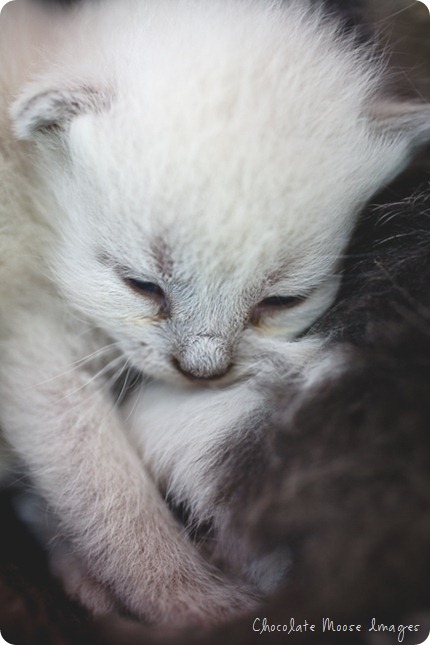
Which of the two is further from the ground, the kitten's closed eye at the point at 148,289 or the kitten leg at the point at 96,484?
the kitten's closed eye at the point at 148,289

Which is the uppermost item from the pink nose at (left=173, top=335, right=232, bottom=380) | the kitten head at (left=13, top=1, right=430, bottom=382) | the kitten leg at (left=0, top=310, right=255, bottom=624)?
the kitten head at (left=13, top=1, right=430, bottom=382)

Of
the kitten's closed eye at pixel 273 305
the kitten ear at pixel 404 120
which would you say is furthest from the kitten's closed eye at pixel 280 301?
the kitten ear at pixel 404 120

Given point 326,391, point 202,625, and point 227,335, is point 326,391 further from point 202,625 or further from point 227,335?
point 202,625

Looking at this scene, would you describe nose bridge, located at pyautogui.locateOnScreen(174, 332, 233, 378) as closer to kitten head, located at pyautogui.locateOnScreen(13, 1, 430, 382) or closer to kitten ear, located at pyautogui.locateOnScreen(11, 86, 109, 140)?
kitten head, located at pyautogui.locateOnScreen(13, 1, 430, 382)

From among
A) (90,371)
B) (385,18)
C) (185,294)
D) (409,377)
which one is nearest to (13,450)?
(90,371)

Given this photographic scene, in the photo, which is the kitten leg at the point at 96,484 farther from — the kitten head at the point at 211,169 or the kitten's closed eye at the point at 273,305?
the kitten's closed eye at the point at 273,305

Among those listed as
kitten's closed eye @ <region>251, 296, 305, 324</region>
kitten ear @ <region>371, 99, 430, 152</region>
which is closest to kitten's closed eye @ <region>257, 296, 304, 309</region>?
kitten's closed eye @ <region>251, 296, 305, 324</region>

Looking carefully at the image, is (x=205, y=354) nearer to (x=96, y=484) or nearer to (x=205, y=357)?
(x=205, y=357)
